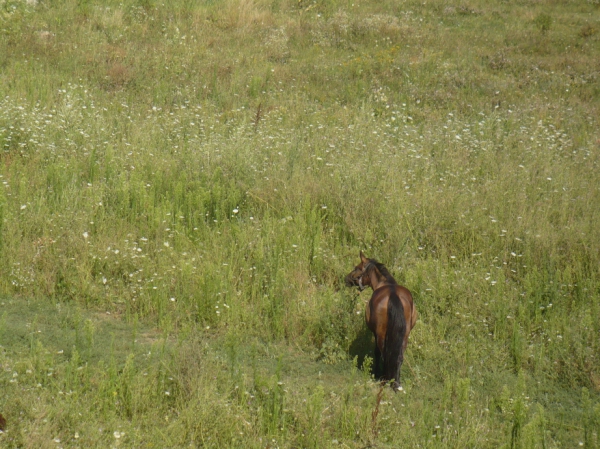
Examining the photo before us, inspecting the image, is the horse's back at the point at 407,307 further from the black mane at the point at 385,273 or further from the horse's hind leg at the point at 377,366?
the horse's hind leg at the point at 377,366

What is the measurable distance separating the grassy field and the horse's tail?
21 centimetres

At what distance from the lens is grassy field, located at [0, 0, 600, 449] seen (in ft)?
19.0

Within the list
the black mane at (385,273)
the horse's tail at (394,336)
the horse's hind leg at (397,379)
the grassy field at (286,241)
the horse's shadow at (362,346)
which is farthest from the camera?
the horse's shadow at (362,346)

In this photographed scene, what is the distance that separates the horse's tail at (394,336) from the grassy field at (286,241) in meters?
0.21

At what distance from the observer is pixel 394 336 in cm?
618

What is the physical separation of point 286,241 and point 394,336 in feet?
9.27

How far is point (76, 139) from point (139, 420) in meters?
6.51

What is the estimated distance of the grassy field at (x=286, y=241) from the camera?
5.80 metres

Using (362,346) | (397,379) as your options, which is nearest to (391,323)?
(397,379)

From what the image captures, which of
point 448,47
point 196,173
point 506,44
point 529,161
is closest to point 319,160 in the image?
point 196,173

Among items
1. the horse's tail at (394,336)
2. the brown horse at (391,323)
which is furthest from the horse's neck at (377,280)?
the horse's tail at (394,336)

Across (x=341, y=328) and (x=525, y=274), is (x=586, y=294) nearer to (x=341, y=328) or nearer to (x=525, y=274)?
(x=525, y=274)

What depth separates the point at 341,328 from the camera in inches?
287

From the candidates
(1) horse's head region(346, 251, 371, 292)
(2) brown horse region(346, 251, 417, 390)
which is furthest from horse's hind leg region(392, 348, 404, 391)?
(1) horse's head region(346, 251, 371, 292)
